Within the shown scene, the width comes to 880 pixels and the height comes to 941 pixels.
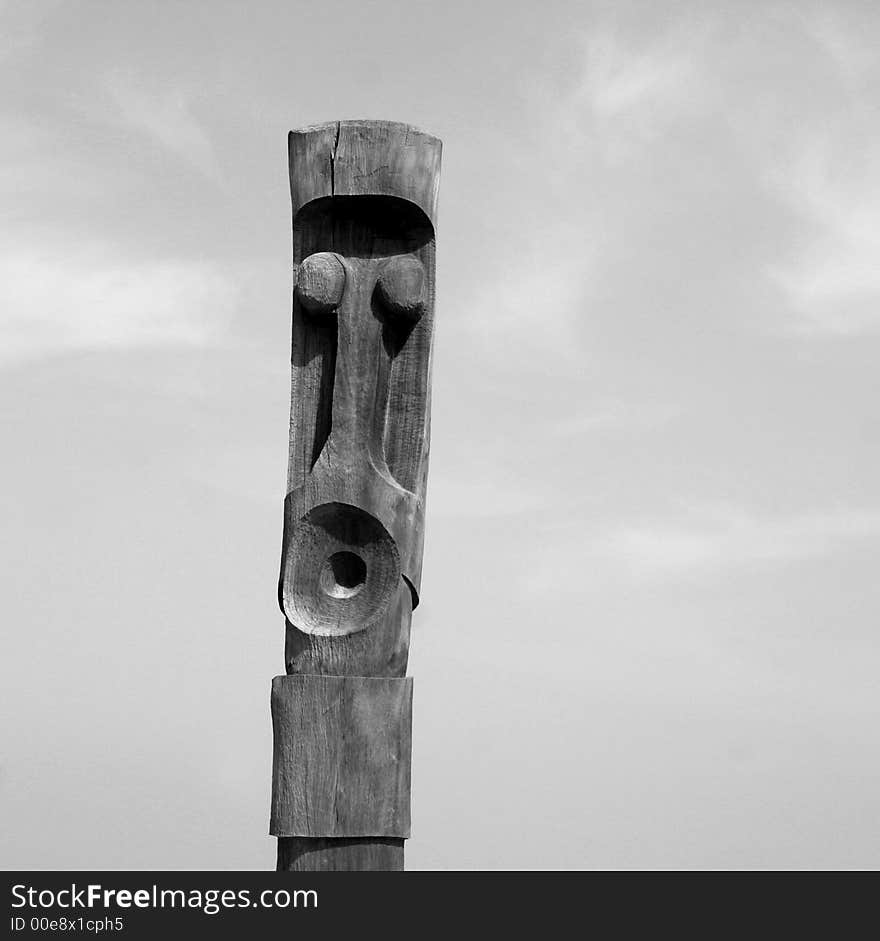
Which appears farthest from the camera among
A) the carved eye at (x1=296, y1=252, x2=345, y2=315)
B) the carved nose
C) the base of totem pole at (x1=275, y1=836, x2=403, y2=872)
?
the carved eye at (x1=296, y1=252, x2=345, y2=315)

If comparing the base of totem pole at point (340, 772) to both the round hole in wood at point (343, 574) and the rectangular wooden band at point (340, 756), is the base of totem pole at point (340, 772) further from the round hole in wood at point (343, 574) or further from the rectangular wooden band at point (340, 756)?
the round hole in wood at point (343, 574)

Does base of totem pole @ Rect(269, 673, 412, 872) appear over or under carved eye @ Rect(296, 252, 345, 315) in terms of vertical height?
under

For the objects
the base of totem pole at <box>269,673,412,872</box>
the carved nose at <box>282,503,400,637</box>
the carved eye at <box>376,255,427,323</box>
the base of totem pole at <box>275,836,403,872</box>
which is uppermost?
the carved eye at <box>376,255,427,323</box>

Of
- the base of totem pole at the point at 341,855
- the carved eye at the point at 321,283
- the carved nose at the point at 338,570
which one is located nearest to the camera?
the base of totem pole at the point at 341,855

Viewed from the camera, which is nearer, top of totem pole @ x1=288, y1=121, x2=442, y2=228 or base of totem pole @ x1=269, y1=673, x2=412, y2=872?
base of totem pole @ x1=269, y1=673, x2=412, y2=872

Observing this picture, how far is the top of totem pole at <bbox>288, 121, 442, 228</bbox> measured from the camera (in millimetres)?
6863

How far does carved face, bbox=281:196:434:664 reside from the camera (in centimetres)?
664

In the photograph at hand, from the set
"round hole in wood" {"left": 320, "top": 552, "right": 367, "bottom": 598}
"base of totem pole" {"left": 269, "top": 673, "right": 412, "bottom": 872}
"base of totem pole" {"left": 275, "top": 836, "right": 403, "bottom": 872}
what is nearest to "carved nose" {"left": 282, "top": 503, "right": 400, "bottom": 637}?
"round hole in wood" {"left": 320, "top": 552, "right": 367, "bottom": 598}

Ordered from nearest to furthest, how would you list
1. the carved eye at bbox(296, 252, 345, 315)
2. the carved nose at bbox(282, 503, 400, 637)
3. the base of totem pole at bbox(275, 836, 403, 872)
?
1. the base of totem pole at bbox(275, 836, 403, 872)
2. the carved nose at bbox(282, 503, 400, 637)
3. the carved eye at bbox(296, 252, 345, 315)

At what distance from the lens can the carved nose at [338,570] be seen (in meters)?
6.60

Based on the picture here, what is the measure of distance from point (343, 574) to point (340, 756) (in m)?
0.82

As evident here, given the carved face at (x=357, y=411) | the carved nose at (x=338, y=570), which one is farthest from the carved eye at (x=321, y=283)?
the carved nose at (x=338, y=570)

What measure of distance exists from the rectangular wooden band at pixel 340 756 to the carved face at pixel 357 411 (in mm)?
282

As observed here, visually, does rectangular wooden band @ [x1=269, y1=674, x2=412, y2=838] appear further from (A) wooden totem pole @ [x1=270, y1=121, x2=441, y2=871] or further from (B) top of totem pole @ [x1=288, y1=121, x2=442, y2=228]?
(B) top of totem pole @ [x1=288, y1=121, x2=442, y2=228]
